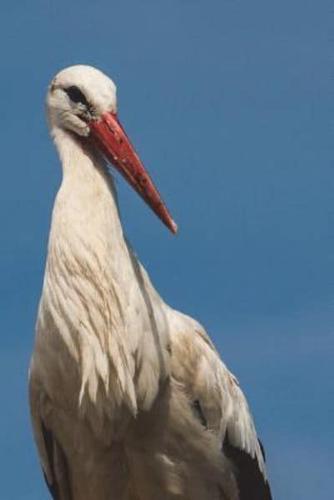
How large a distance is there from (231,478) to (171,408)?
64 cm

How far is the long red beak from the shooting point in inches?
Answer: 220

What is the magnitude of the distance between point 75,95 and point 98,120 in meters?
0.18

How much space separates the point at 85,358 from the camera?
214 inches

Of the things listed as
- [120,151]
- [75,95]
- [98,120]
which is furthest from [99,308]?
[75,95]

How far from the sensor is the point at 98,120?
5.73m

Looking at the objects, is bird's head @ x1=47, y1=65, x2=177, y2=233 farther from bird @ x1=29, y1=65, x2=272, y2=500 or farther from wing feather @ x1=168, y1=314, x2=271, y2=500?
wing feather @ x1=168, y1=314, x2=271, y2=500

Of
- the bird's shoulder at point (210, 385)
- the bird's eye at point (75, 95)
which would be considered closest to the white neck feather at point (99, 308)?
the bird's shoulder at point (210, 385)

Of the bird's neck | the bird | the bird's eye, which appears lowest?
the bird

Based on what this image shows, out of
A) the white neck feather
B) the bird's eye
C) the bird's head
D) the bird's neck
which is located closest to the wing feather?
the white neck feather

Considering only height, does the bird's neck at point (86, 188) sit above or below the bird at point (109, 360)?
above

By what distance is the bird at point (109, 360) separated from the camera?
5.48m

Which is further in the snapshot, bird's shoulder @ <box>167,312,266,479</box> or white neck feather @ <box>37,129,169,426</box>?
bird's shoulder @ <box>167,312,266,479</box>

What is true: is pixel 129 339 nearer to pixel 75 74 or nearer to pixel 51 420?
pixel 51 420

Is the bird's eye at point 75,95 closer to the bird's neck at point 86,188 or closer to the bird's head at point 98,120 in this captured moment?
the bird's head at point 98,120
